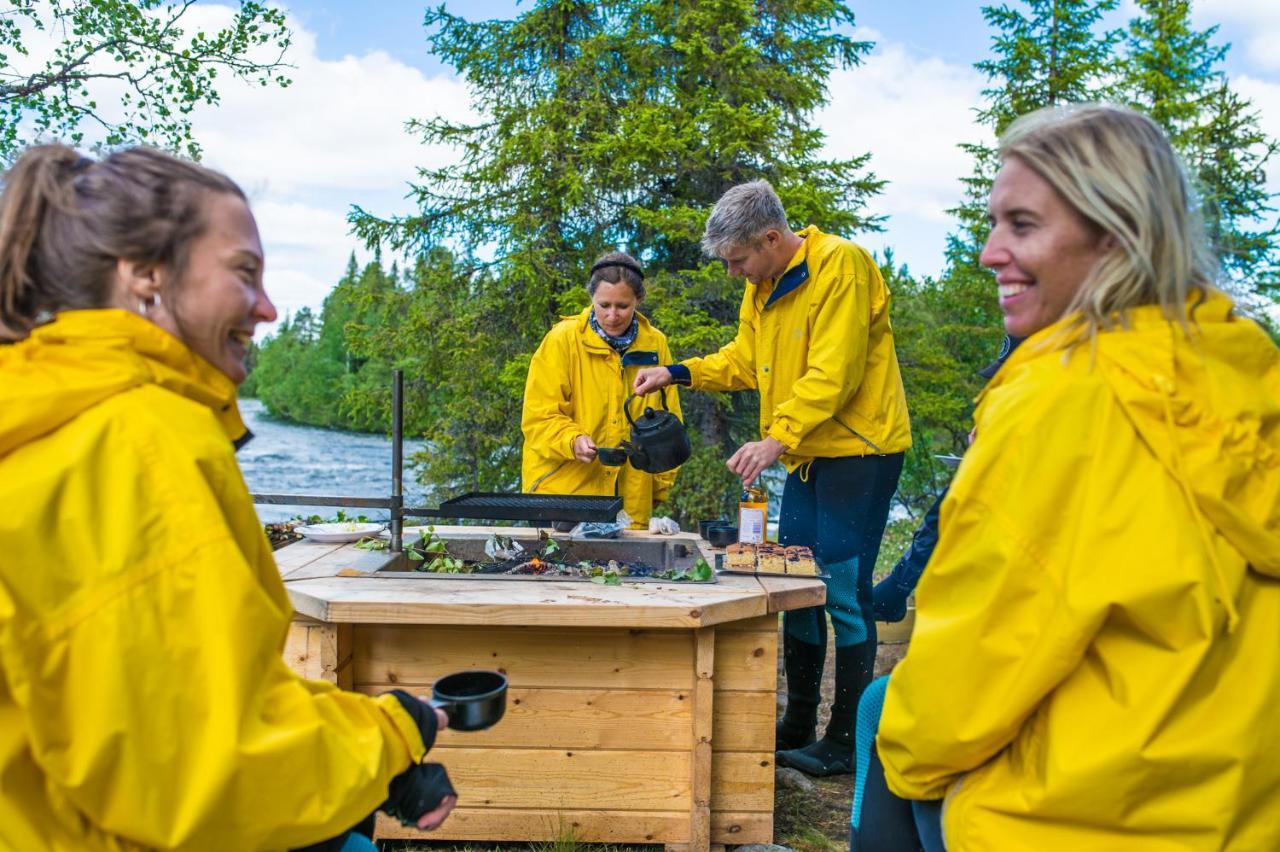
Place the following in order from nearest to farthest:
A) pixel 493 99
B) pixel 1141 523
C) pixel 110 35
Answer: pixel 1141 523
pixel 110 35
pixel 493 99

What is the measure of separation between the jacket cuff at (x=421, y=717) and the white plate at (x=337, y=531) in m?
2.21

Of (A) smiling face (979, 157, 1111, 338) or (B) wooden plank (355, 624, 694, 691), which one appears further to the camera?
(B) wooden plank (355, 624, 694, 691)

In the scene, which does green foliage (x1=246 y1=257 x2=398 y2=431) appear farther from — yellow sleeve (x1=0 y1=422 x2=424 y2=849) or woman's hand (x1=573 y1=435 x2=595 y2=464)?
yellow sleeve (x1=0 y1=422 x2=424 y2=849)

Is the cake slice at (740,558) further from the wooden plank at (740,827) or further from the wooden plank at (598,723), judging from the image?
the wooden plank at (740,827)

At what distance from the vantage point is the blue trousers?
3363mm

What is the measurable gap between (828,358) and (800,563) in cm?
70

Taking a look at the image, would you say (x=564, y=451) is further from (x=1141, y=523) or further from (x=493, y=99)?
(x=493, y=99)

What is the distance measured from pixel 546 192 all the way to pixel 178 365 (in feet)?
29.1

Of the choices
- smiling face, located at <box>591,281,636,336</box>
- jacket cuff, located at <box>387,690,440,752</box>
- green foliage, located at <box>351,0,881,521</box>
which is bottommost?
jacket cuff, located at <box>387,690,440,752</box>

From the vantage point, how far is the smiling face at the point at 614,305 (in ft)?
13.3

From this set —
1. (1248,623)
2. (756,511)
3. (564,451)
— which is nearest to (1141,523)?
(1248,623)

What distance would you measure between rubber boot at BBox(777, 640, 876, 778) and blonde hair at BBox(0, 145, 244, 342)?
2.74 metres

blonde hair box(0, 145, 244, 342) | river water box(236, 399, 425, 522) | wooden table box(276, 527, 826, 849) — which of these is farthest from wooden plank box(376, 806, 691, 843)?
river water box(236, 399, 425, 522)

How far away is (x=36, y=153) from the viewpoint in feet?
4.14
